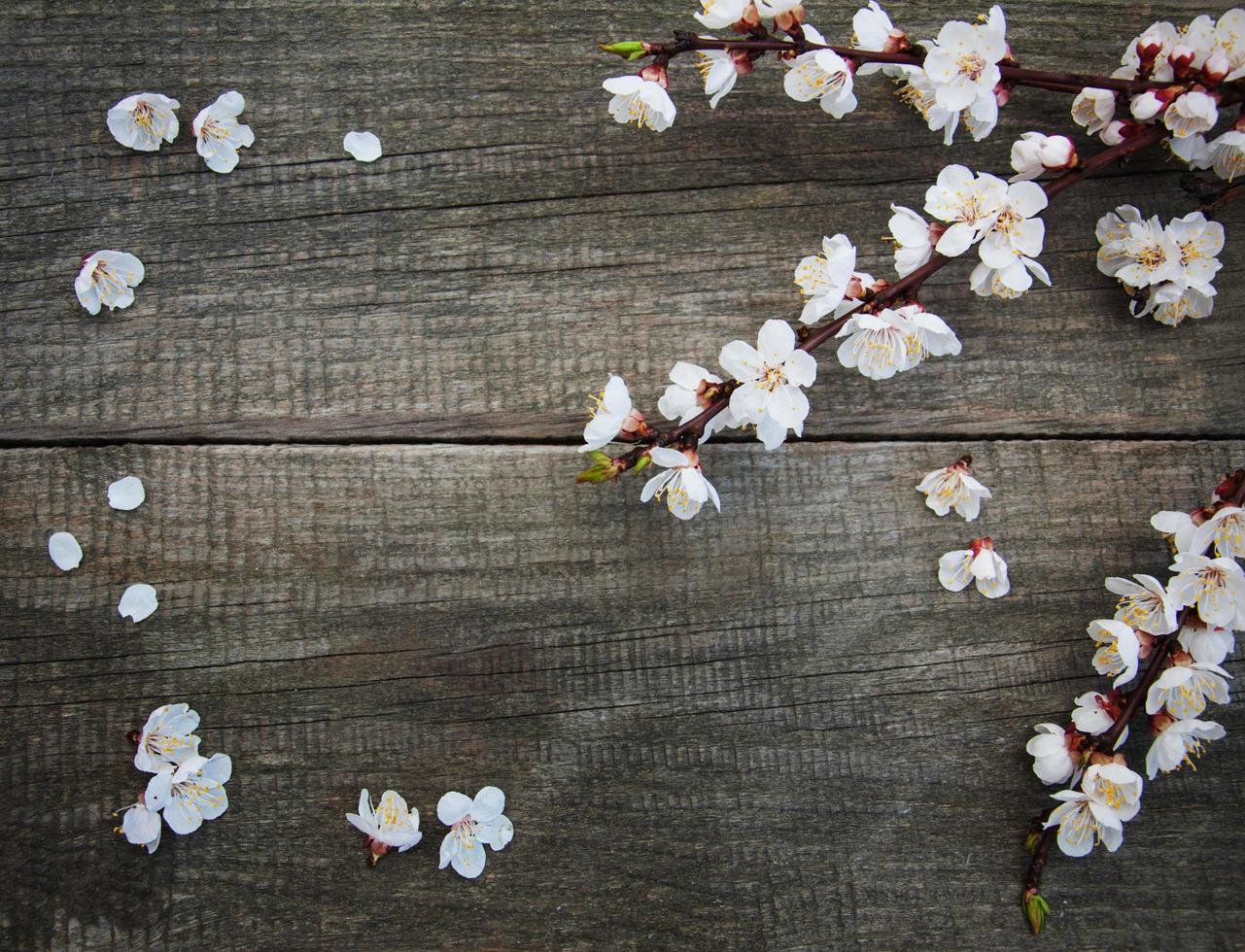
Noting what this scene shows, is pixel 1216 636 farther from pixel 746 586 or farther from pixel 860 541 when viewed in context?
pixel 746 586

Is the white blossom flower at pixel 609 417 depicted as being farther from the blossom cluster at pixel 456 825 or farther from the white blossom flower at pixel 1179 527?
the white blossom flower at pixel 1179 527

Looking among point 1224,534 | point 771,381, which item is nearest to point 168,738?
point 771,381

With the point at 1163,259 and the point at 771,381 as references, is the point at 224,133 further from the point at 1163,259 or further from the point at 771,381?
the point at 1163,259

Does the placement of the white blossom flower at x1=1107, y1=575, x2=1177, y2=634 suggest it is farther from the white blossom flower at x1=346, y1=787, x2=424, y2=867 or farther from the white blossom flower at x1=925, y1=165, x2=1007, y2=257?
the white blossom flower at x1=346, y1=787, x2=424, y2=867

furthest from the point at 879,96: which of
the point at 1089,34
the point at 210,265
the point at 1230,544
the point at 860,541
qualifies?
the point at 210,265

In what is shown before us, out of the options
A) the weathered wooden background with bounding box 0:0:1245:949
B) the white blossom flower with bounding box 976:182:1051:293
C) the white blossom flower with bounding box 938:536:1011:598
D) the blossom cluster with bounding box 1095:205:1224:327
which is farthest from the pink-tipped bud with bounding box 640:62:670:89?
the white blossom flower with bounding box 938:536:1011:598

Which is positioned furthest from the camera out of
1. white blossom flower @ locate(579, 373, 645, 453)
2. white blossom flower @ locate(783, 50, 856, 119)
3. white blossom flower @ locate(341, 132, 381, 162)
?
white blossom flower @ locate(341, 132, 381, 162)

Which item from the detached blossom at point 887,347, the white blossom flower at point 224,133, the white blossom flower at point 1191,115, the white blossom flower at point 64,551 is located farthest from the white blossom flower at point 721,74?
the white blossom flower at point 64,551
